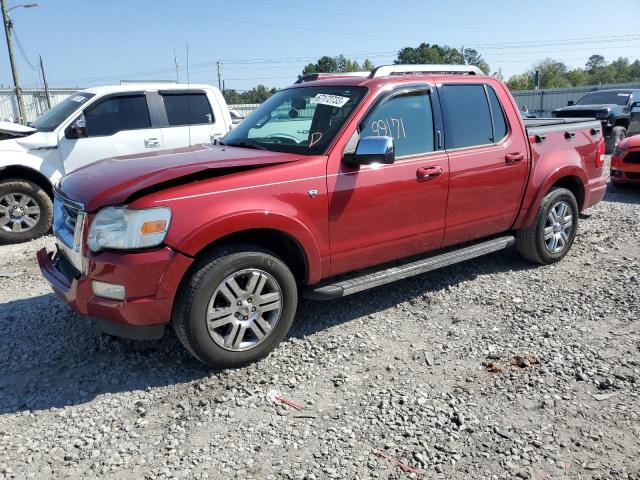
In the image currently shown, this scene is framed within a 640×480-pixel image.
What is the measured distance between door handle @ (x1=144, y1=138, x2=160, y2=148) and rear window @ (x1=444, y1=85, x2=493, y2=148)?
15.2ft

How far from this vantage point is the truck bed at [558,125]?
17.4ft

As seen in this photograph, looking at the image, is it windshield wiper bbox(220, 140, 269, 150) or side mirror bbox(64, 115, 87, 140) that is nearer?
windshield wiper bbox(220, 140, 269, 150)

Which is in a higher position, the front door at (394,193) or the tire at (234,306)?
the front door at (394,193)

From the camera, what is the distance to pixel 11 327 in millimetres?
4262

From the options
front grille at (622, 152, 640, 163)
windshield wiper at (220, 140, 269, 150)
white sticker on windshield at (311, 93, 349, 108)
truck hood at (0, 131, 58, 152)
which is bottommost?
front grille at (622, 152, 640, 163)

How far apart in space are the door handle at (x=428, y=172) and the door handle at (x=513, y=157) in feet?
2.92

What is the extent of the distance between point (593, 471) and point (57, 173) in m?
6.93

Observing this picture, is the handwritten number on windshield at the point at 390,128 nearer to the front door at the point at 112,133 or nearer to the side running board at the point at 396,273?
the side running board at the point at 396,273

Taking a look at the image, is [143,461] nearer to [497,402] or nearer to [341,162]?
[497,402]

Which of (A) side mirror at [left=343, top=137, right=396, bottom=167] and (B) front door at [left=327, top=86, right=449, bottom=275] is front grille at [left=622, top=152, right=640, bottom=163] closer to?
(B) front door at [left=327, top=86, right=449, bottom=275]

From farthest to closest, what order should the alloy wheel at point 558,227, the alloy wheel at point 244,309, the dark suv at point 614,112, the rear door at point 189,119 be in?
1. the dark suv at point 614,112
2. the rear door at point 189,119
3. the alloy wheel at point 558,227
4. the alloy wheel at point 244,309

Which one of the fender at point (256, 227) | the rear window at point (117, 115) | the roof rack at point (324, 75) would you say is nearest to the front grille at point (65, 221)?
the fender at point (256, 227)

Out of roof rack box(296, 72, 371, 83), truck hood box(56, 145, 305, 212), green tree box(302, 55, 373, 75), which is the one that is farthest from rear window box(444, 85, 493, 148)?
green tree box(302, 55, 373, 75)

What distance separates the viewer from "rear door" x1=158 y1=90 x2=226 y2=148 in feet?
25.7
